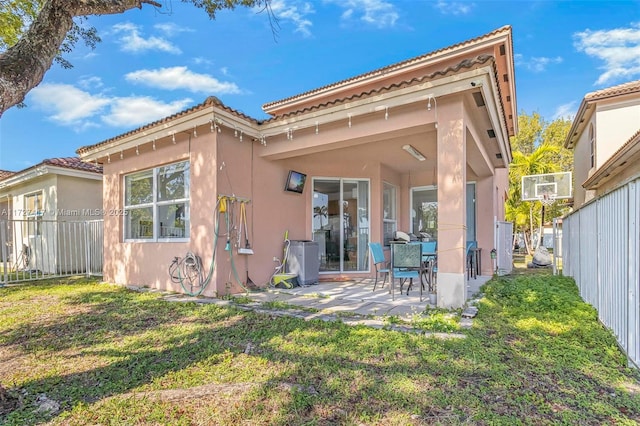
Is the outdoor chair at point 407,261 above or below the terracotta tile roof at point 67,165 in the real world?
below

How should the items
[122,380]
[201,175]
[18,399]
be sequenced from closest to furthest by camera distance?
[18,399] < [122,380] < [201,175]

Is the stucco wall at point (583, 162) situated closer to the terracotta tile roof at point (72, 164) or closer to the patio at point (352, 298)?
the patio at point (352, 298)

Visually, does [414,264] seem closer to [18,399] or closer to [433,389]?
[433,389]

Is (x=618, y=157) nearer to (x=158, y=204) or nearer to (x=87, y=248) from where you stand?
(x=158, y=204)

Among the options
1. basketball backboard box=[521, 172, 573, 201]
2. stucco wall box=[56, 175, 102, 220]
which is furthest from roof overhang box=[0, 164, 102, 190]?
basketball backboard box=[521, 172, 573, 201]

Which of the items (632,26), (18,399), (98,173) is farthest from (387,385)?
(632,26)

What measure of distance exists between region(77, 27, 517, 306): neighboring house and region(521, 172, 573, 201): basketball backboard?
4.00 meters

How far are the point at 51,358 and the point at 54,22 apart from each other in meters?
3.39

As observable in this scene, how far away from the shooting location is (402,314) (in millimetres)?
4574

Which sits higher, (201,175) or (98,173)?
(98,173)

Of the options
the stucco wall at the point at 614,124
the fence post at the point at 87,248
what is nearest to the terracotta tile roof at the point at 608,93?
the stucco wall at the point at 614,124

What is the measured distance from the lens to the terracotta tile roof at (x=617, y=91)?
34.5 feet

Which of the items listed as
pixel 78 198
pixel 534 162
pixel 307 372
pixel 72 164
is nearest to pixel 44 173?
pixel 72 164

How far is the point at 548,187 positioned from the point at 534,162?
5972 millimetres
